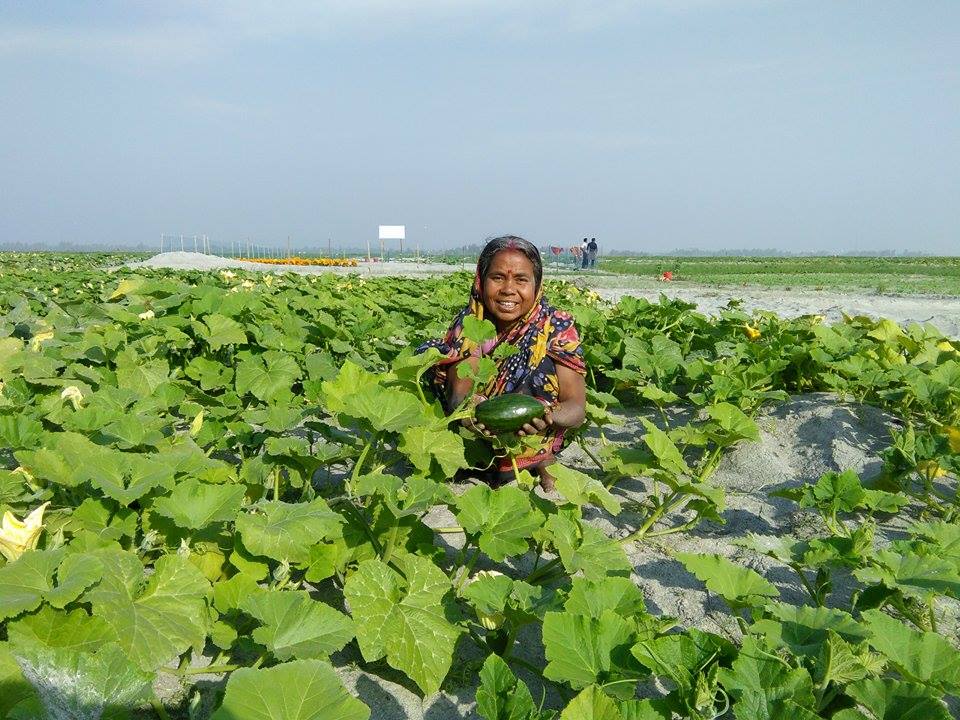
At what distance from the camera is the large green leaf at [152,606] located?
1.64m

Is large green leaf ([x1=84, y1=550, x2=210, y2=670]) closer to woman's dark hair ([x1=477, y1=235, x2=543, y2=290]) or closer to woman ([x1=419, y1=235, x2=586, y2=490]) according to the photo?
woman ([x1=419, y1=235, x2=586, y2=490])

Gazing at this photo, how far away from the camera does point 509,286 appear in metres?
3.55

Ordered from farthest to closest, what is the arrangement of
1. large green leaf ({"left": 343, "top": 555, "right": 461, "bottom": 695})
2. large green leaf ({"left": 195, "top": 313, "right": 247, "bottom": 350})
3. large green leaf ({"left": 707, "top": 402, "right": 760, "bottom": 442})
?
large green leaf ({"left": 195, "top": 313, "right": 247, "bottom": 350}) < large green leaf ({"left": 707, "top": 402, "right": 760, "bottom": 442}) < large green leaf ({"left": 343, "top": 555, "right": 461, "bottom": 695})

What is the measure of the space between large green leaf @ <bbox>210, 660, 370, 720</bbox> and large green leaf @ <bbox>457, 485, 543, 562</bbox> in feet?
2.43

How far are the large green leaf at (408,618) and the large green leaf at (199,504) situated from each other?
0.44 m

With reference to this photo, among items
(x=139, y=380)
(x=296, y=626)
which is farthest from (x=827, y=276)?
(x=296, y=626)

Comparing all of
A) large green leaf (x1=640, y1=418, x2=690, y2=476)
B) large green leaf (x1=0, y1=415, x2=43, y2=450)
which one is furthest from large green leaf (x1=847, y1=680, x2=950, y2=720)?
large green leaf (x1=0, y1=415, x2=43, y2=450)

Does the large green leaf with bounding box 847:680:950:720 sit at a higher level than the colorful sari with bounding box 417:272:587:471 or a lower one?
lower

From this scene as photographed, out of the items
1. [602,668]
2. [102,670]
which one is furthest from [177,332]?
[602,668]

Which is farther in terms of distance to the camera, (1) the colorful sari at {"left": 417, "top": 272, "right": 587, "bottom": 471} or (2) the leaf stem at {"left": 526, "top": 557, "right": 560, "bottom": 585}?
(1) the colorful sari at {"left": 417, "top": 272, "right": 587, "bottom": 471}

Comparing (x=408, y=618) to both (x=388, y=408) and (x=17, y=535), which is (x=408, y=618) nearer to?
(x=388, y=408)

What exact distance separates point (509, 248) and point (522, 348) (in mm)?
513

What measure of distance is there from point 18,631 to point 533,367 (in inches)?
97.2

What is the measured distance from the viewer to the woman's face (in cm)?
354
